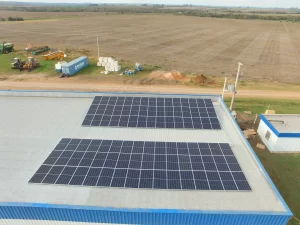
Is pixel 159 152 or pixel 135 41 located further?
pixel 135 41

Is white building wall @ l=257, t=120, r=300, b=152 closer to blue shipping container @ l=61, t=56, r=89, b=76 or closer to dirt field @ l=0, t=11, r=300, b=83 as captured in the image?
dirt field @ l=0, t=11, r=300, b=83

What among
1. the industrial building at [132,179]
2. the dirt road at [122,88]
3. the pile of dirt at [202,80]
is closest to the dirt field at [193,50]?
the pile of dirt at [202,80]

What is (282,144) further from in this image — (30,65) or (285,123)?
(30,65)

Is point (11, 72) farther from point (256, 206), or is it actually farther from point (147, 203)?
point (256, 206)

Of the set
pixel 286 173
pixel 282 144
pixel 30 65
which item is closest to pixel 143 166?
pixel 286 173

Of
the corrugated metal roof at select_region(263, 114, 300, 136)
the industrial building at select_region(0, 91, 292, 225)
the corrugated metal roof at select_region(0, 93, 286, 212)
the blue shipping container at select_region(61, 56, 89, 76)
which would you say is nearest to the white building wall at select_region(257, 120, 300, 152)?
the corrugated metal roof at select_region(263, 114, 300, 136)

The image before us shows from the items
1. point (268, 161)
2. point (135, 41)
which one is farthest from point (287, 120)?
point (135, 41)
